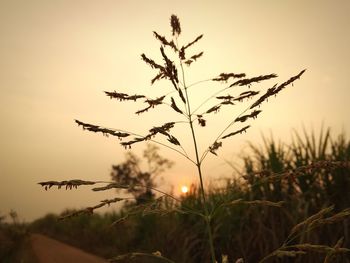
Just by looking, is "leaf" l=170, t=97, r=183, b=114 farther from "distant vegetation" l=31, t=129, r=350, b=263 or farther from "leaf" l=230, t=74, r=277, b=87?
"distant vegetation" l=31, t=129, r=350, b=263

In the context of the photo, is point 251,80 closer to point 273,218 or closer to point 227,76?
point 227,76

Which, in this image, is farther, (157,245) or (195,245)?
(157,245)

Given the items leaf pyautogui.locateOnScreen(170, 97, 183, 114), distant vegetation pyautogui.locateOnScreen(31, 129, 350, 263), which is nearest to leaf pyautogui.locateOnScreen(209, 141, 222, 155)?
leaf pyautogui.locateOnScreen(170, 97, 183, 114)

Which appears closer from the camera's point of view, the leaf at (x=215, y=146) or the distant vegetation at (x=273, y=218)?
the leaf at (x=215, y=146)

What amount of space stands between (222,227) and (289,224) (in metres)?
1.01

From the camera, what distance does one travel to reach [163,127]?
1.87 metres

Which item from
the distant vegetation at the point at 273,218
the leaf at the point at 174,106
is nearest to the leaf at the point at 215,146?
the leaf at the point at 174,106

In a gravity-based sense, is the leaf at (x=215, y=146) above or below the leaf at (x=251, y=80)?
below

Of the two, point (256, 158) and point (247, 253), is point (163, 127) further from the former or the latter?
point (256, 158)

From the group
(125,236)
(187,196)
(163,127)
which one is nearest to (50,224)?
(125,236)

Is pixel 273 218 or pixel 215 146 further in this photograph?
pixel 273 218

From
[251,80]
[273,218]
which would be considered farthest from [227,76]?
[273,218]

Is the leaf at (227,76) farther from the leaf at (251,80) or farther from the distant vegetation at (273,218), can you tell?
the distant vegetation at (273,218)

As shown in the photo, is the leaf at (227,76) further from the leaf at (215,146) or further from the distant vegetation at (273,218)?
the distant vegetation at (273,218)
